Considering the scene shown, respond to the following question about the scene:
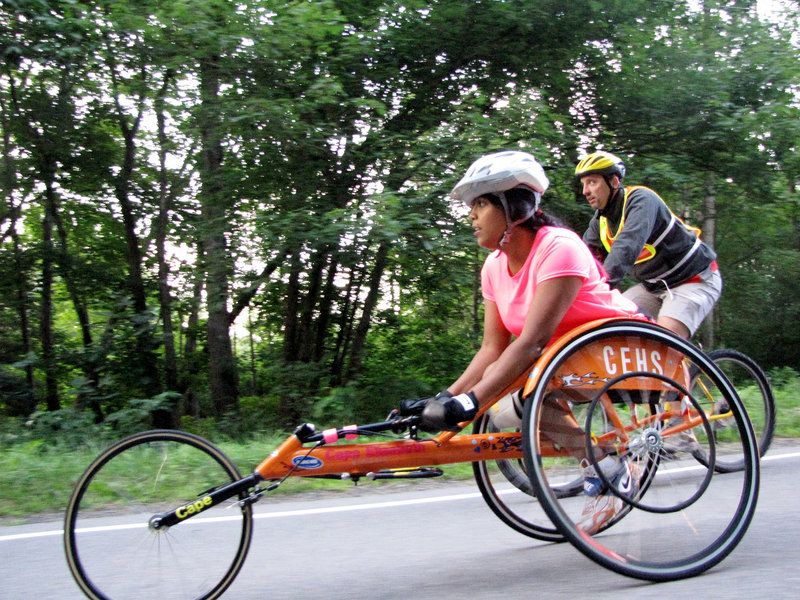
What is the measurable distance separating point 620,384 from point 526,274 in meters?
0.56

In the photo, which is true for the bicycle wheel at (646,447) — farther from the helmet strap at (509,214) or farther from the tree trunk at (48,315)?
the tree trunk at (48,315)

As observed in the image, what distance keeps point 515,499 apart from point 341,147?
6282 millimetres

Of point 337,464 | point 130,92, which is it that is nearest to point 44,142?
point 130,92

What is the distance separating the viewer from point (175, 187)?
1273cm

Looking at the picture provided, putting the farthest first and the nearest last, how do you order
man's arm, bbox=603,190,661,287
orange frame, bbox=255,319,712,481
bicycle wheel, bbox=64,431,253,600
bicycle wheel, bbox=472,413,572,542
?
1. man's arm, bbox=603,190,661,287
2. bicycle wheel, bbox=472,413,572,542
3. orange frame, bbox=255,319,712,481
4. bicycle wheel, bbox=64,431,253,600

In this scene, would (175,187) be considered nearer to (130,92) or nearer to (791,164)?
(130,92)

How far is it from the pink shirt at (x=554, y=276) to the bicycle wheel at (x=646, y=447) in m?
0.16

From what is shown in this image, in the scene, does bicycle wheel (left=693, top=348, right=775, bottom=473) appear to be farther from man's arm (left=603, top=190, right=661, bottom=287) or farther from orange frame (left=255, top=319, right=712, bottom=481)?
orange frame (left=255, top=319, right=712, bottom=481)

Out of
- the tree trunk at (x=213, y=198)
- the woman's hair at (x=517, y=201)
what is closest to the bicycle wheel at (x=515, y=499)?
the woman's hair at (x=517, y=201)

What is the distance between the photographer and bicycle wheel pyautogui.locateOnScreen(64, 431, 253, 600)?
272cm

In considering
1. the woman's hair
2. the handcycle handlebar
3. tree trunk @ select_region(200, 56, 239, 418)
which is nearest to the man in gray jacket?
the woman's hair

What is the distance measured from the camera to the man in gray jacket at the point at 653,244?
175 inches

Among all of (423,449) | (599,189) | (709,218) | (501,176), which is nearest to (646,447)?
(423,449)

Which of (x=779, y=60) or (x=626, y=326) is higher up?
(x=779, y=60)
